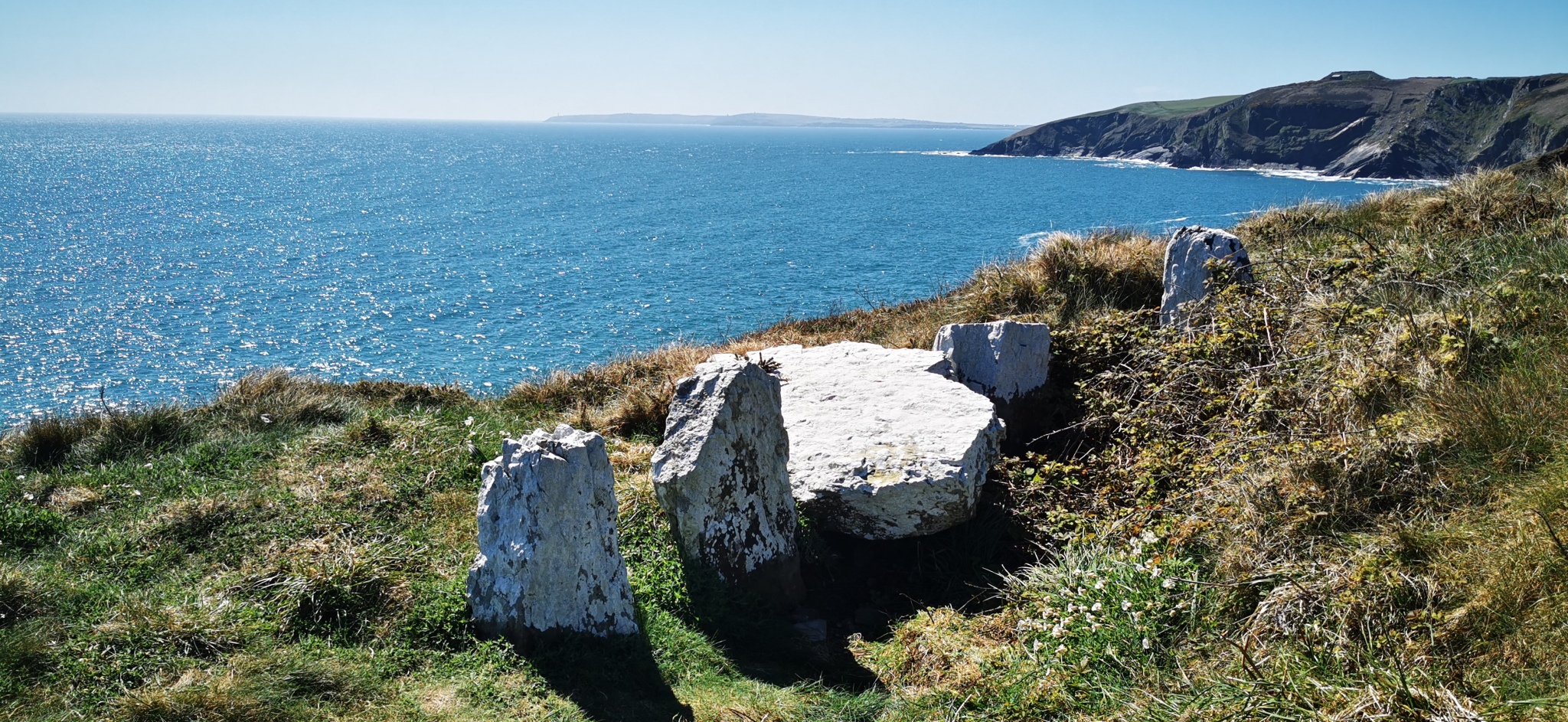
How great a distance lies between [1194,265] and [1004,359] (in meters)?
3.09

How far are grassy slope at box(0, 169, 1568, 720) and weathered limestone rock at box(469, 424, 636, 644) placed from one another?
23 cm

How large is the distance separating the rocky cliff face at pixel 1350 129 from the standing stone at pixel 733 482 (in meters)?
88.4

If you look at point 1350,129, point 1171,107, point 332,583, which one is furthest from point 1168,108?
point 332,583

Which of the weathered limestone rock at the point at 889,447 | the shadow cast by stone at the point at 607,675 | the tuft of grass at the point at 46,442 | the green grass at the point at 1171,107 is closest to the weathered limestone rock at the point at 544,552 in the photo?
the shadow cast by stone at the point at 607,675

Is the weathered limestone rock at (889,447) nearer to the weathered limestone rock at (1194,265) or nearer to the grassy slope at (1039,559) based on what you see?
the grassy slope at (1039,559)

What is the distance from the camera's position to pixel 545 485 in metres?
5.34

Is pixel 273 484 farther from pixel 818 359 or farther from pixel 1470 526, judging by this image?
pixel 1470 526

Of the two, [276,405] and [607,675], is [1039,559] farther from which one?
[276,405]

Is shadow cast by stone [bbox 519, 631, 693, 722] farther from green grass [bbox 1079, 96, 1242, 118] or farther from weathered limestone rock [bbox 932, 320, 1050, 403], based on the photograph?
green grass [bbox 1079, 96, 1242, 118]

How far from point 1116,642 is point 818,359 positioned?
18.2 feet

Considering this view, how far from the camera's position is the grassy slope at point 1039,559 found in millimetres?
4234

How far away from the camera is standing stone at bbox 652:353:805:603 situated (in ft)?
20.9

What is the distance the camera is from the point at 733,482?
6.47 metres

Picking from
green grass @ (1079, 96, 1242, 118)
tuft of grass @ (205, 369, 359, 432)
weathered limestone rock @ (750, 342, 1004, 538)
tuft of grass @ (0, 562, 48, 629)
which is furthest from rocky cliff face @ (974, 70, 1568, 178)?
tuft of grass @ (0, 562, 48, 629)
